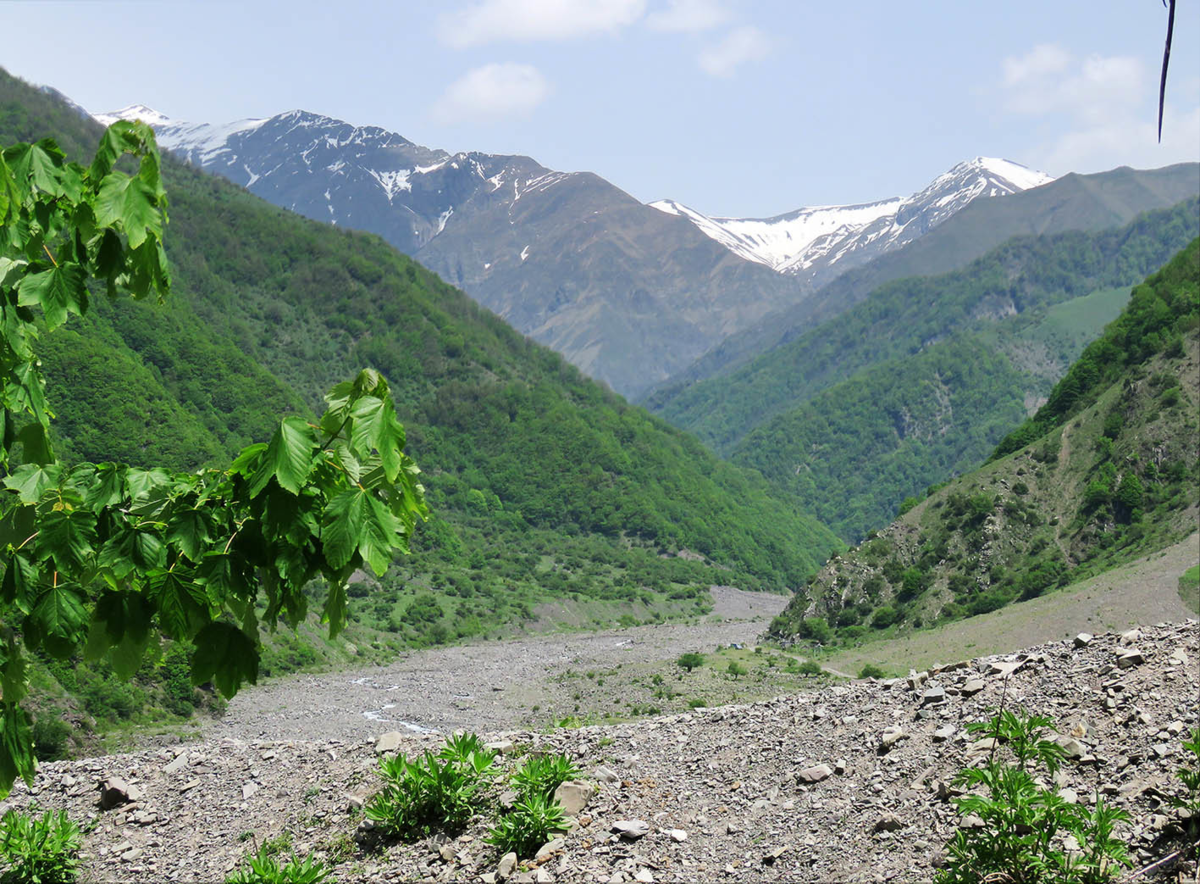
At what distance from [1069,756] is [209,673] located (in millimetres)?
7022

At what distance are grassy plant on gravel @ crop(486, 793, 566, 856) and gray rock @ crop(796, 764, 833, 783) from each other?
7.30 ft

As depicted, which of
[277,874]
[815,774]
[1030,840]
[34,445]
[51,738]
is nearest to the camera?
[34,445]

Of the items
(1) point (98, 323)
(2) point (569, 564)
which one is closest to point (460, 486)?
(2) point (569, 564)

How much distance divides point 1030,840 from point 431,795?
4730mm

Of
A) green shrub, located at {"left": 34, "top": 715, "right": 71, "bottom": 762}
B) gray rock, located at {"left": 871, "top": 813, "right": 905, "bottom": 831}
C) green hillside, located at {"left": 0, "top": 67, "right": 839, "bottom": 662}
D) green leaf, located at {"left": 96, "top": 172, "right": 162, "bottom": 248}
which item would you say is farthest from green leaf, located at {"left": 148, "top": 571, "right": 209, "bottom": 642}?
green hillside, located at {"left": 0, "top": 67, "right": 839, "bottom": 662}

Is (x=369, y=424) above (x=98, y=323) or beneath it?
beneath

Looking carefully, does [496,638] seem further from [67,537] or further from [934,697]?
[67,537]

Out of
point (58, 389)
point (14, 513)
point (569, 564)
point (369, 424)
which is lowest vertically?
point (569, 564)

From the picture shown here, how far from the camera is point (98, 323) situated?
103m

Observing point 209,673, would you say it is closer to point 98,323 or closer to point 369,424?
point 369,424

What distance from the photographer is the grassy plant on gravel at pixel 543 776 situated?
8.03 metres

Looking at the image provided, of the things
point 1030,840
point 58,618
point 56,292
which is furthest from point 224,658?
point 1030,840

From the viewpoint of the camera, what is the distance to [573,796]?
824 centimetres

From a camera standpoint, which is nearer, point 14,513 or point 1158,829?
point 14,513
